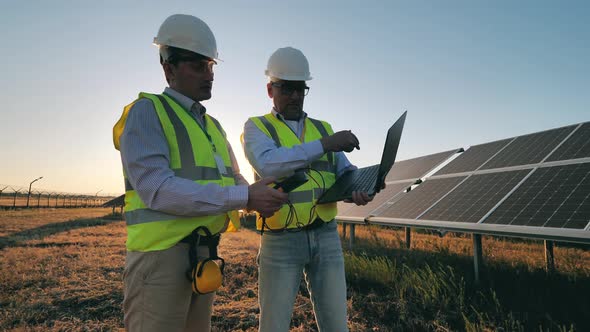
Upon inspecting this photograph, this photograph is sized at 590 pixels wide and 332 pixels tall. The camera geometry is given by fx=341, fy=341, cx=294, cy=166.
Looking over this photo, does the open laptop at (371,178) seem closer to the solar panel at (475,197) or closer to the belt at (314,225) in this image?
the belt at (314,225)

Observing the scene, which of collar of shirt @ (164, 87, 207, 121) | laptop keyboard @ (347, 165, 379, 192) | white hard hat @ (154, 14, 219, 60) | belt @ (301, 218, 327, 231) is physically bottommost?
belt @ (301, 218, 327, 231)

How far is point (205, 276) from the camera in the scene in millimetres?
1701

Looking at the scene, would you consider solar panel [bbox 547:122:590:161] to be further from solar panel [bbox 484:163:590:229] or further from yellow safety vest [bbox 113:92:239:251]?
yellow safety vest [bbox 113:92:239:251]

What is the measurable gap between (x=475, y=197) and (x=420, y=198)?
1618 millimetres

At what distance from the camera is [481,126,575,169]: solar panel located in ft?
23.3

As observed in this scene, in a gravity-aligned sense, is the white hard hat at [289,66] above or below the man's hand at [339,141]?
above

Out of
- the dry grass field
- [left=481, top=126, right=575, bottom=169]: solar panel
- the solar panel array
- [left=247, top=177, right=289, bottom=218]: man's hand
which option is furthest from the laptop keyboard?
[left=481, top=126, right=575, bottom=169]: solar panel

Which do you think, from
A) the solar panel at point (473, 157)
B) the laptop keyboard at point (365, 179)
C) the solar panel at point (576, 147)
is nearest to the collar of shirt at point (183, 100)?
the laptop keyboard at point (365, 179)

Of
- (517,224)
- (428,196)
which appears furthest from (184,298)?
(428,196)

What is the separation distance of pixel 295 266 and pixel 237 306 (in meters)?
3.19

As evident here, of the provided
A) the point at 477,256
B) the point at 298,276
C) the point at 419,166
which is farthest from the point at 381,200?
the point at 298,276

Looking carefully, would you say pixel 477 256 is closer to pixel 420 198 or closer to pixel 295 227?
pixel 420 198

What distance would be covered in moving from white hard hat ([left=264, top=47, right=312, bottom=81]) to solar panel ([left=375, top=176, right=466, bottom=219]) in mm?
5273

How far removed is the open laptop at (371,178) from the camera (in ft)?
7.61
